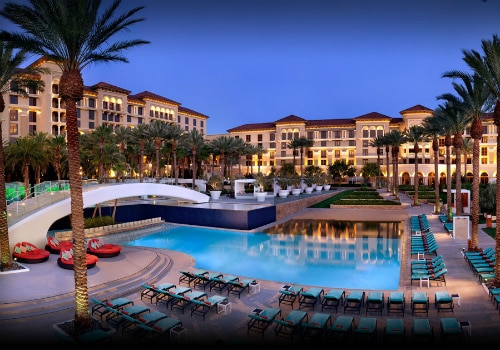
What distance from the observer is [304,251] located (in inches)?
826

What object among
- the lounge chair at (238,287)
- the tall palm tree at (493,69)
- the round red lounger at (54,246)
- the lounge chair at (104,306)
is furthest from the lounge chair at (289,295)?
the round red lounger at (54,246)

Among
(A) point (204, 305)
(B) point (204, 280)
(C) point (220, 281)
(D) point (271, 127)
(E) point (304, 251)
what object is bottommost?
(E) point (304, 251)

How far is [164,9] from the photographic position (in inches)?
358

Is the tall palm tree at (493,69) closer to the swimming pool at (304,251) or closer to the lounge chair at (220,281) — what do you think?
the swimming pool at (304,251)

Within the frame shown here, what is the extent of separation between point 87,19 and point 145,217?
83.8 feet

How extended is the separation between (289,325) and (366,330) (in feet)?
5.67

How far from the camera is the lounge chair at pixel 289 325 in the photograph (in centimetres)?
920

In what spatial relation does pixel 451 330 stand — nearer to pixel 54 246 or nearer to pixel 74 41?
pixel 74 41

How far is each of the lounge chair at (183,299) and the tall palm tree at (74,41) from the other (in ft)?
8.79

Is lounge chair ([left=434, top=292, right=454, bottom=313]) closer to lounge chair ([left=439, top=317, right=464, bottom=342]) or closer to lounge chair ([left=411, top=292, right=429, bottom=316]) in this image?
lounge chair ([left=411, top=292, right=429, bottom=316])

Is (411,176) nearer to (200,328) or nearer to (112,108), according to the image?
(112,108)

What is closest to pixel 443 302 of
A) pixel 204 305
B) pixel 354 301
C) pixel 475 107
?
pixel 354 301

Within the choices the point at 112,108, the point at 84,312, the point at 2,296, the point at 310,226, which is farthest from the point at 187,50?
the point at 112,108

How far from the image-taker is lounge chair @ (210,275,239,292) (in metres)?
13.2
